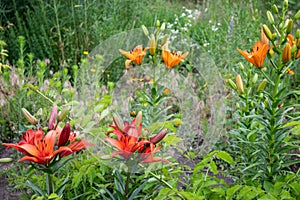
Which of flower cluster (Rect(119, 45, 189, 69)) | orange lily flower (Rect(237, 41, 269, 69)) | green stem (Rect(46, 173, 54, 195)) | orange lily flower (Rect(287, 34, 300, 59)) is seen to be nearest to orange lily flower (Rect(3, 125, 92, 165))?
green stem (Rect(46, 173, 54, 195))

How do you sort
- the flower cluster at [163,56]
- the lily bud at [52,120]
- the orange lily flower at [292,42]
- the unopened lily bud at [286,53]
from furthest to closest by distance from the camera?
the flower cluster at [163,56]
the orange lily flower at [292,42]
the unopened lily bud at [286,53]
the lily bud at [52,120]

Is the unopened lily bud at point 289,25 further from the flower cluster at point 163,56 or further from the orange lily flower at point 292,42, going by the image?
the flower cluster at point 163,56

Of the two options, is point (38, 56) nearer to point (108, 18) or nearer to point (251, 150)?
point (108, 18)

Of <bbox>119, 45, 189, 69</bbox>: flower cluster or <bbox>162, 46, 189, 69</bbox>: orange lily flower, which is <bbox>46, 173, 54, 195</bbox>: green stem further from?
<bbox>162, 46, 189, 69</bbox>: orange lily flower

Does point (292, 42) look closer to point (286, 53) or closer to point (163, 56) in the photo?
point (286, 53)

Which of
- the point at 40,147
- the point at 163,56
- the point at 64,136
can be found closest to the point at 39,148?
the point at 40,147

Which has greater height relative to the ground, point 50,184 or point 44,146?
point 44,146

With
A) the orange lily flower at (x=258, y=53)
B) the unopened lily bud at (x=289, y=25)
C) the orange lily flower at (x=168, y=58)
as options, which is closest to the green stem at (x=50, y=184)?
the orange lily flower at (x=168, y=58)

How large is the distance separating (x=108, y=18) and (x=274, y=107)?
11.5 feet

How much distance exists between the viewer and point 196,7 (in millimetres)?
9188

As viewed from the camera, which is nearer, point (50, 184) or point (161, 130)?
point (50, 184)

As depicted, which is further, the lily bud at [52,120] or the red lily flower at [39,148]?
→ the lily bud at [52,120]

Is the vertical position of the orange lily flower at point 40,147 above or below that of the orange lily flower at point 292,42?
below

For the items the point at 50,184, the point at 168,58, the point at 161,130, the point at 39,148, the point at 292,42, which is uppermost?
the point at 292,42
